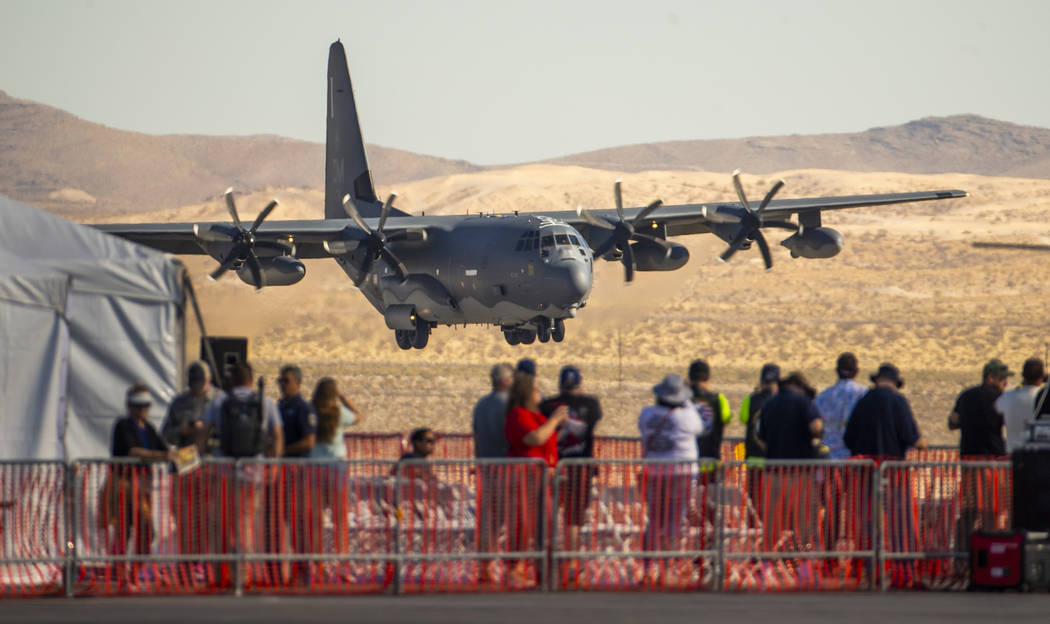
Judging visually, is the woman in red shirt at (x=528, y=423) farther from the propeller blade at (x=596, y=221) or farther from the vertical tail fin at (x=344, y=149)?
the vertical tail fin at (x=344, y=149)

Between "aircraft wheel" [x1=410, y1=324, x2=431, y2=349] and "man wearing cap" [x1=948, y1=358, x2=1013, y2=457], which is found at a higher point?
"aircraft wheel" [x1=410, y1=324, x2=431, y2=349]

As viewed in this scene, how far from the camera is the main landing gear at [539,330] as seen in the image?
3288cm

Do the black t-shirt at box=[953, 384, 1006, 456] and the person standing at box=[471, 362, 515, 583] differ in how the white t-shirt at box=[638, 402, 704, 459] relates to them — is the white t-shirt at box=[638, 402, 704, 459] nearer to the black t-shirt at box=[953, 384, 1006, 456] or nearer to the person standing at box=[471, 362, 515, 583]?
the person standing at box=[471, 362, 515, 583]

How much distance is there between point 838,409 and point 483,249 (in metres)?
20.0

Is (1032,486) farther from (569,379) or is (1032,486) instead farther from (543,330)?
(543,330)

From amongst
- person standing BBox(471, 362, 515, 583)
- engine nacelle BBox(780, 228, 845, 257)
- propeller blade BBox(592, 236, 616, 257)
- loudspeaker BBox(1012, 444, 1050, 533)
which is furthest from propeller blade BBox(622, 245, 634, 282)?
loudspeaker BBox(1012, 444, 1050, 533)

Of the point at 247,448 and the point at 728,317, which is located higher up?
the point at 728,317

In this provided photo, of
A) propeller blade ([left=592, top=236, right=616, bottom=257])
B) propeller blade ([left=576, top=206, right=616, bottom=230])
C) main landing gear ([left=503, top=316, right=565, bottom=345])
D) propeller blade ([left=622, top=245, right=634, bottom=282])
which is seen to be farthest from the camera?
propeller blade ([left=576, top=206, right=616, bottom=230])

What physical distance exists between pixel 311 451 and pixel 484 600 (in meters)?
1.86

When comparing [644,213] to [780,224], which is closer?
[780,224]

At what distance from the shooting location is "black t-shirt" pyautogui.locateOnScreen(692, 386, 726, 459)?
12.1 metres

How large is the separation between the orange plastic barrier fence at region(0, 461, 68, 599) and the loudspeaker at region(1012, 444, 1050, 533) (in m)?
7.23

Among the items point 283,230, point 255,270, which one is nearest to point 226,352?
point 255,270

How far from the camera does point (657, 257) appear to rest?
115ft
